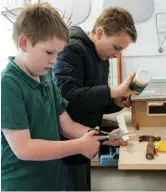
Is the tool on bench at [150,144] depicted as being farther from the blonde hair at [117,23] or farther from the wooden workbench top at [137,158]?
the blonde hair at [117,23]

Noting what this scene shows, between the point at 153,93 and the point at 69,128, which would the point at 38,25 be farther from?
the point at 153,93

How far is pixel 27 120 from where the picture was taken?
0.76 m

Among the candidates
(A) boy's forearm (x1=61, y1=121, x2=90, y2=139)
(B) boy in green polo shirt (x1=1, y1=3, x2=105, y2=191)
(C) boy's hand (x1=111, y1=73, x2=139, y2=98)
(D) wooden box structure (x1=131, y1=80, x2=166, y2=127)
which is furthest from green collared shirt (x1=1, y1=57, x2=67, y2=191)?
(D) wooden box structure (x1=131, y1=80, x2=166, y2=127)

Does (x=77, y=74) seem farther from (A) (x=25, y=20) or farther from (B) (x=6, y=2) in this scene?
(B) (x=6, y=2)

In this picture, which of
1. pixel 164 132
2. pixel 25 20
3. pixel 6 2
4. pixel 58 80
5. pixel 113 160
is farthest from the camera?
pixel 6 2

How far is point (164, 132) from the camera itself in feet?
4.38

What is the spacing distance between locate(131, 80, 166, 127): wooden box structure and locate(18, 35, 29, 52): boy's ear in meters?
0.76

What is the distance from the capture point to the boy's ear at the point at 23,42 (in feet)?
2.52

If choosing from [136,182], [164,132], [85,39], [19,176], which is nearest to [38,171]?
[19,176]

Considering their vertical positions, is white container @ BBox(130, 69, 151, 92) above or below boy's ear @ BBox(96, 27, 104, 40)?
below

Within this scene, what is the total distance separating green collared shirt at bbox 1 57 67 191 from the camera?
0.73 m

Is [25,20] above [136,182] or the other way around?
above

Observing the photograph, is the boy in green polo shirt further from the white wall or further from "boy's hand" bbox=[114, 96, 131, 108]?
the white wall

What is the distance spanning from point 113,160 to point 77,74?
2.75 feet
